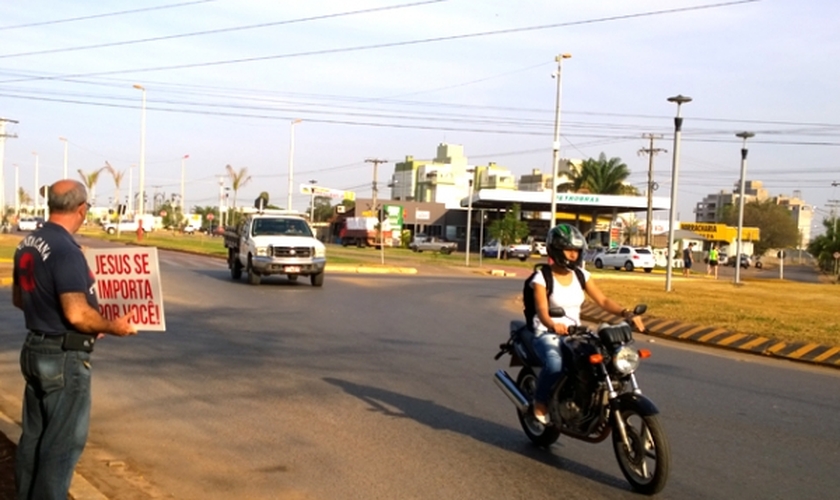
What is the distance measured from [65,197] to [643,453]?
4133 millimetres

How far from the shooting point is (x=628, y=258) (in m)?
56.3

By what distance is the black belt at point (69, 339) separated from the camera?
464cm

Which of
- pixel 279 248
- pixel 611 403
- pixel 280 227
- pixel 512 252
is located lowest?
pixel 512 252

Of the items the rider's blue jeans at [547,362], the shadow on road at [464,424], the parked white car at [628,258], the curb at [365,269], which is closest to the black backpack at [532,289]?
the rider's blue jeans at [547,362]

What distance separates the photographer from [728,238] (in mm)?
84750

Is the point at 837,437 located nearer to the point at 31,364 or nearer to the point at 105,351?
the point at 31,364

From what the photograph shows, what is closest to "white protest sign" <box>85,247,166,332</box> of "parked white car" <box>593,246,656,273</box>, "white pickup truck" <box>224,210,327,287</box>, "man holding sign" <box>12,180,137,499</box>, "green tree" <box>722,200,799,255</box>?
"man holding sign" <box>12,180,137,499</box>

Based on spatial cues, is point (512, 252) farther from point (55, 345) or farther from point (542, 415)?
point (55, 345)

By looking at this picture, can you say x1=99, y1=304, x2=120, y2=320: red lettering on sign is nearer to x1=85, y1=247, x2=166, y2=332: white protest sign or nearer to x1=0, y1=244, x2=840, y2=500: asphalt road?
x1=85, y1=247, x2=166, y2=332: white protest sign

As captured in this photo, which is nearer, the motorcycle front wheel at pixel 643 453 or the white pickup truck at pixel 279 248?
the motorcycle front wheel at pixel 643 453

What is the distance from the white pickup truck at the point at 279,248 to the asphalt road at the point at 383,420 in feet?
28.1

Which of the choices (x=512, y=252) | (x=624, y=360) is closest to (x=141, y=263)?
(x=624, y=360)

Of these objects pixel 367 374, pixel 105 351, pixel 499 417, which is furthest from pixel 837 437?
pixel 105 351

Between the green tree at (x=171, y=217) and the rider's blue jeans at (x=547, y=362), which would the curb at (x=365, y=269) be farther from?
the green tree at (x=171, y=217)
